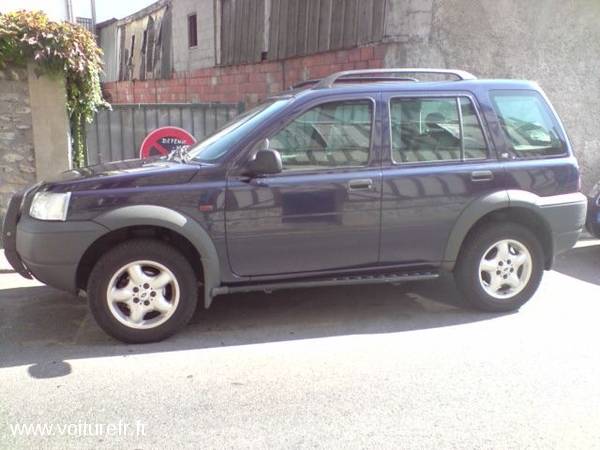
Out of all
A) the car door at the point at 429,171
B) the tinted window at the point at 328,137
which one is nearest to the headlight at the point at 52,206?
the tinted window at the point at 328,137

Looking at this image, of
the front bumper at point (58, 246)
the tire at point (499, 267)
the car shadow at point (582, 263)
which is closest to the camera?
the front bumper at point (58, 246)

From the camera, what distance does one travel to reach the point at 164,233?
4266 mm

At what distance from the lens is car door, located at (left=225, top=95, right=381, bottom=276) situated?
13.8 ft

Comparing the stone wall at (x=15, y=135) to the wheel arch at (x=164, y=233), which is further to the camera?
the stone wall at (x=15, y=135)

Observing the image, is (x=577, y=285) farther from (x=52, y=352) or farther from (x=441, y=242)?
(x=52, y=352)

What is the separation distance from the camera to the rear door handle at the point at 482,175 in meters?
4.61

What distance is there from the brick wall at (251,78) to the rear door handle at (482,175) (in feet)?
11.7

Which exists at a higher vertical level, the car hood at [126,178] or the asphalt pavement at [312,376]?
the car hood at [126,178]

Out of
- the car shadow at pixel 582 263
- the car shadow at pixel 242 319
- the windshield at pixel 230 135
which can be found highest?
the windshield at pixel 230 135

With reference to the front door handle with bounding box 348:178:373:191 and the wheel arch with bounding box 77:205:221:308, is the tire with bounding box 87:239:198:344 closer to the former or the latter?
the wheel arch with bounding box 77:205:221:308

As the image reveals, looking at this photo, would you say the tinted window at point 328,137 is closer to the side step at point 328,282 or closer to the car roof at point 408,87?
the car roof at point 408,87

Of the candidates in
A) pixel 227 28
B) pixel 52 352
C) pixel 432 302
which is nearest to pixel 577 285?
pixel 432 302

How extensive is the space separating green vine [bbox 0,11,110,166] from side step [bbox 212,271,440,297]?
13.7ft

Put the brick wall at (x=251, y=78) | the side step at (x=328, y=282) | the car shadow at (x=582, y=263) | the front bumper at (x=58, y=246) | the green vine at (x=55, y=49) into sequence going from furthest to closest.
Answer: the brick wall at (x=251, y=78) < the green vine at (x=55, y=49) < the car shadow at (x=582, y=263) < the side step at (x=328, y=282) < the front bumper at (x=58, y=246)
